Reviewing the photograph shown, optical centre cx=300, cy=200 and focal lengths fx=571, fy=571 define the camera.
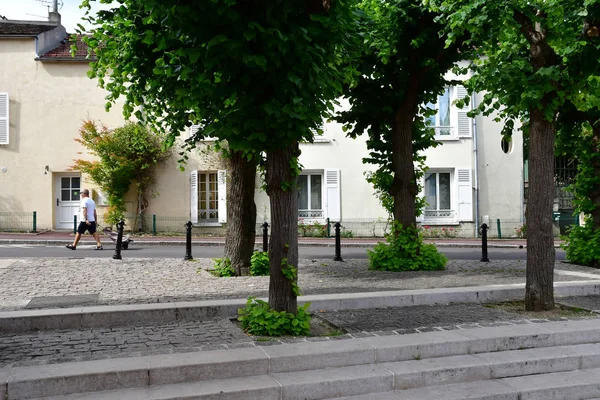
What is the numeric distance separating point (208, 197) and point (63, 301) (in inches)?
609

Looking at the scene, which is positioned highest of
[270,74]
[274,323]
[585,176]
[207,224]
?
[270,74]

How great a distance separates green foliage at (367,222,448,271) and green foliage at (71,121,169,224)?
1195 cm

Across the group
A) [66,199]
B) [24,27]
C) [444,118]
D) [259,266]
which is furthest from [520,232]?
[24,27]

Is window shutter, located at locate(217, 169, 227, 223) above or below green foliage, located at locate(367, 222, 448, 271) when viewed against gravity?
above

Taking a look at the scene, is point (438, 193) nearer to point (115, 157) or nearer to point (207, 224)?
point (207, 224)

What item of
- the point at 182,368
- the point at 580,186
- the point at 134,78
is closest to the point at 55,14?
the point at 134,78

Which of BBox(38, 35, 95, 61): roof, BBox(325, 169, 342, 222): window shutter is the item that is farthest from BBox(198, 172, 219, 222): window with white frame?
BBox(38, 35, 95, 61): roof

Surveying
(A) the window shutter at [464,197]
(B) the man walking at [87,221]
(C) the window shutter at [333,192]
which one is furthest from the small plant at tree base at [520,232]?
(B) the man walking at [87,221]

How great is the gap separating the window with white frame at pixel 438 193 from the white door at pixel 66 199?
45.9 feet

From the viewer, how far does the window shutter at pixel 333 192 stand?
23178 millimetres

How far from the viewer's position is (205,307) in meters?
7.02

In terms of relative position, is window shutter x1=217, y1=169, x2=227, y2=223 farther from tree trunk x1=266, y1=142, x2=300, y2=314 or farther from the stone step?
the stone step

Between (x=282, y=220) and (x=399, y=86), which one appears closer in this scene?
(x=282, y=220)

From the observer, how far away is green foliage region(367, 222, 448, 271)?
37.3 feet
